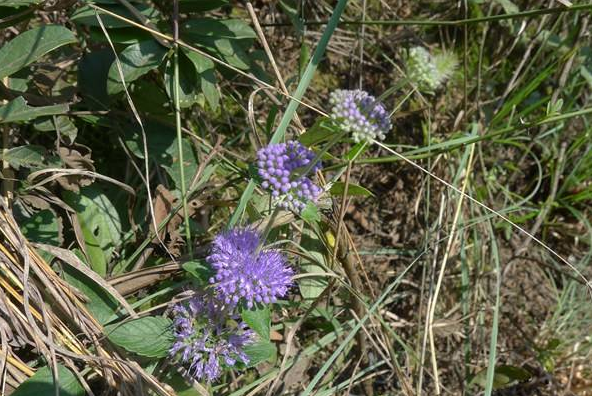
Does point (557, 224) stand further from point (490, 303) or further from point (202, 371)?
point (202, 371)

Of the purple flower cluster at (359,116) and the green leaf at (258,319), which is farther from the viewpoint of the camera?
the green leaf at (258,319)

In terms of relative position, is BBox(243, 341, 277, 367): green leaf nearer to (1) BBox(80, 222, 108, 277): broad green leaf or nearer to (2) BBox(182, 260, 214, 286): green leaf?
(2) BBox(182, 260, 214, 286): green leaf

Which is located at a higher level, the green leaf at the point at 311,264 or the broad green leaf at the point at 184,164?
the broad green leaf at the point at 184,164

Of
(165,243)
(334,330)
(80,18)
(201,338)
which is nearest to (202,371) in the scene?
(201,338)

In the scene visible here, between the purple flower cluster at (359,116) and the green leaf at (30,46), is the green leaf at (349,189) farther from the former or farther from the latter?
the green leaf at (30,46)

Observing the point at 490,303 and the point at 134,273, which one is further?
the point at 490,303

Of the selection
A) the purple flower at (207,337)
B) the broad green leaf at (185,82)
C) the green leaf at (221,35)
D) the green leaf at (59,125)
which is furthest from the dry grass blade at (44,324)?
the green leaf at (221,35)
